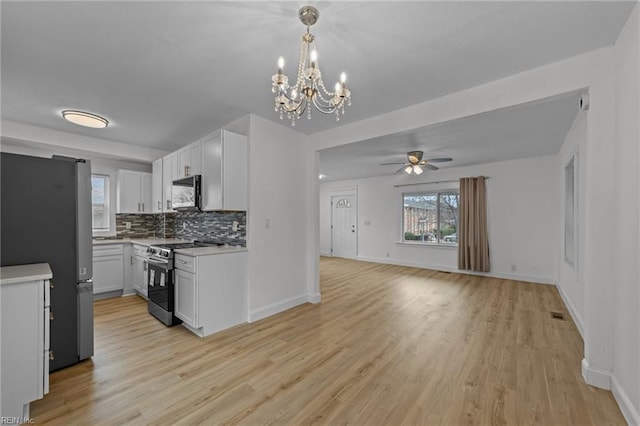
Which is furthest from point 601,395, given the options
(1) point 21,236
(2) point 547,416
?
(1) point 21,236

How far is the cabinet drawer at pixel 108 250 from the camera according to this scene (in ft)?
13.5

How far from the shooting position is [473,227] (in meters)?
5.90

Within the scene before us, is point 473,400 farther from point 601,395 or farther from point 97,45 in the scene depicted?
point 97,45

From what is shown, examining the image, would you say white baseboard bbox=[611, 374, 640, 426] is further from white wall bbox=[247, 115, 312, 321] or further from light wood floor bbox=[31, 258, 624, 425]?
white wall bbox=[247, 115, 312, 321]

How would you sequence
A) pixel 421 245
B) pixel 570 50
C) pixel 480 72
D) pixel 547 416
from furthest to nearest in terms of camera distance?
1. pixel 421 245
2. pixel 480 72
3. pixel 570 50
4. pixel 547 416

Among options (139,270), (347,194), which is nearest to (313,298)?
(139,270)

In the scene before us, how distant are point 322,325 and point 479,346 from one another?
5.42 feet

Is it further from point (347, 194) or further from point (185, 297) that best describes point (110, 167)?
point (347, 194)

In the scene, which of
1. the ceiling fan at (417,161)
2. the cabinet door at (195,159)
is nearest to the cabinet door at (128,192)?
the cabinet door at (195,159)

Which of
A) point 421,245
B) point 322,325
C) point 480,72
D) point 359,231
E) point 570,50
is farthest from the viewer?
point 359,231

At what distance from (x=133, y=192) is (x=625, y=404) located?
6389 millimetres

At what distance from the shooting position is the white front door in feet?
27.0

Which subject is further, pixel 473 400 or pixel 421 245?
pixel 421 245

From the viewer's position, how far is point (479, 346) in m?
2.68
